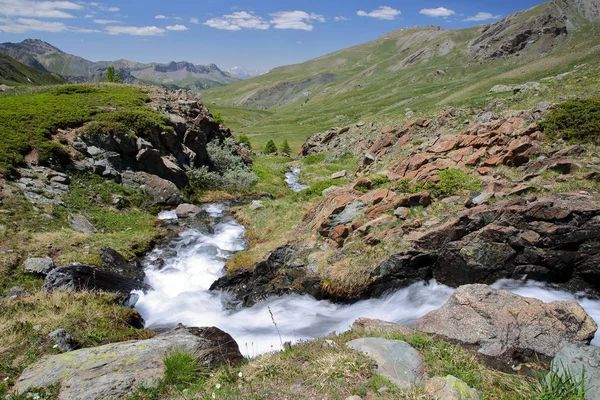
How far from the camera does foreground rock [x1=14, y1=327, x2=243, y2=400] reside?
7.73m

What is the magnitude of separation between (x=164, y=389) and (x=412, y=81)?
601 feet

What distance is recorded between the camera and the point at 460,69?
500ft

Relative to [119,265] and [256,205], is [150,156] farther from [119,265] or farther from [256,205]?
[119,265]

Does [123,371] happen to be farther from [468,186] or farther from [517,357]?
[468,186]

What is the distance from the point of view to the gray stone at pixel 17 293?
14.4 m

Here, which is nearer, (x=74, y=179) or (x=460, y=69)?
(x=74, y=179)

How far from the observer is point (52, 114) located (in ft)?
112

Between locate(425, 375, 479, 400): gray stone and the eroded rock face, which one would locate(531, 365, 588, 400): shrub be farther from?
the eroded rock face

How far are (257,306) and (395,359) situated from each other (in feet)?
33.3

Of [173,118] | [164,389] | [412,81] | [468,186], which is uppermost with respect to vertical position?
[412,81]

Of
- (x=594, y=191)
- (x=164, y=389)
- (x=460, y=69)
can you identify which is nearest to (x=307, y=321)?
(x=164, y=389)

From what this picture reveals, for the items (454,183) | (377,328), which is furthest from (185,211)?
(377,328)

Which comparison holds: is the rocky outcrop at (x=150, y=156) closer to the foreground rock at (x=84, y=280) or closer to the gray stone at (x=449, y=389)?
the foreground rock at (x=84, y=280)

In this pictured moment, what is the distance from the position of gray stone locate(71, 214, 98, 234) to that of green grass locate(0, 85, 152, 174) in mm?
6429
